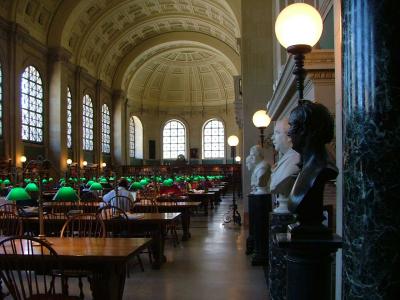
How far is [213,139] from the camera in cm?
4359

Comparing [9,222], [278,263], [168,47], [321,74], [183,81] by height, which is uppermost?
[168,47]

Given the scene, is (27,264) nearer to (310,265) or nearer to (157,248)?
(310,265)

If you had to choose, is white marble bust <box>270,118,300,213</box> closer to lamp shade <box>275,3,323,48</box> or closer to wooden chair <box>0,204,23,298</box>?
lamp shade <box>275,3,323,48</box>

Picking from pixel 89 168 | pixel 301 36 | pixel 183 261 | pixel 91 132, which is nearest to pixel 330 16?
pixel 301 36

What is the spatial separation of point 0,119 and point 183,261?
1523 cm

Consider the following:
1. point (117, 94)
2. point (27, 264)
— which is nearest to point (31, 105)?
point (117, 94)

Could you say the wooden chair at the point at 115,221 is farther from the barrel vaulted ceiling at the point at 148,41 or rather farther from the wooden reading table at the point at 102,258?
the barrel vaulted ceiling at the point at 148,41

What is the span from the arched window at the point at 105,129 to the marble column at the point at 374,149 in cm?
3250

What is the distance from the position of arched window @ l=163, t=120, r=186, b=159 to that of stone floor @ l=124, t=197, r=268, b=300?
33.9 meters

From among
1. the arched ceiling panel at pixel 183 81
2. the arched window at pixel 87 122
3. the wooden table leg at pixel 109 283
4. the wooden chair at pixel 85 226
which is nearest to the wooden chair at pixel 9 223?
the wooden chair at pixel 85 226

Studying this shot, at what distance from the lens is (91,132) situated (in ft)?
101

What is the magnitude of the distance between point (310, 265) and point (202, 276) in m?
4.49

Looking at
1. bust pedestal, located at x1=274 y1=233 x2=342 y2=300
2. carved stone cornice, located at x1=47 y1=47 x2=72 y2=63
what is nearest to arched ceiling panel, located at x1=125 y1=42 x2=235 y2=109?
carved stone cornice, located at x1=47 y1=47 x2=72 y2=63

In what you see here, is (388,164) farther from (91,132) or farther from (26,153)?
A: (91,132)
